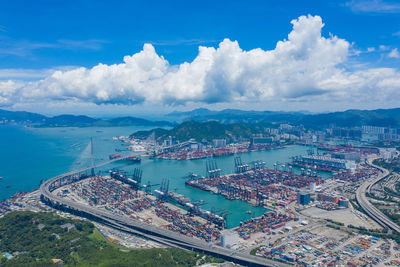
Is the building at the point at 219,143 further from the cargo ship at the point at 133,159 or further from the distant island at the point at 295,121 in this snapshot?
the cargo ship at the point at 133,159

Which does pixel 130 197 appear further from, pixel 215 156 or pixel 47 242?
pixel 215 156

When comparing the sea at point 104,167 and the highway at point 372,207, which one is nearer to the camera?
the highway at point 372,207

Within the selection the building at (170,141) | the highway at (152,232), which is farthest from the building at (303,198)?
the building at (170,141)

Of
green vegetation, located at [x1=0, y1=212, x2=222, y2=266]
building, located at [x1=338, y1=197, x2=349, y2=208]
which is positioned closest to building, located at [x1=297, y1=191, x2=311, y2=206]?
building, located at [x1=338, y1=197, x2=349, y2=208]

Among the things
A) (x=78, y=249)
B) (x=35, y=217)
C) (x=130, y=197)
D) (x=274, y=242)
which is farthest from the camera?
(x=130, y=197)

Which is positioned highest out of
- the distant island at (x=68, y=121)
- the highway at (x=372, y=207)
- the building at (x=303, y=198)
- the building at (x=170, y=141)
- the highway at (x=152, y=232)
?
the distant island at (x=68, y=121)

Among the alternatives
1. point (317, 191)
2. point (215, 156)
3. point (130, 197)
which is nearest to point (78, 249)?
point (130, 197)
